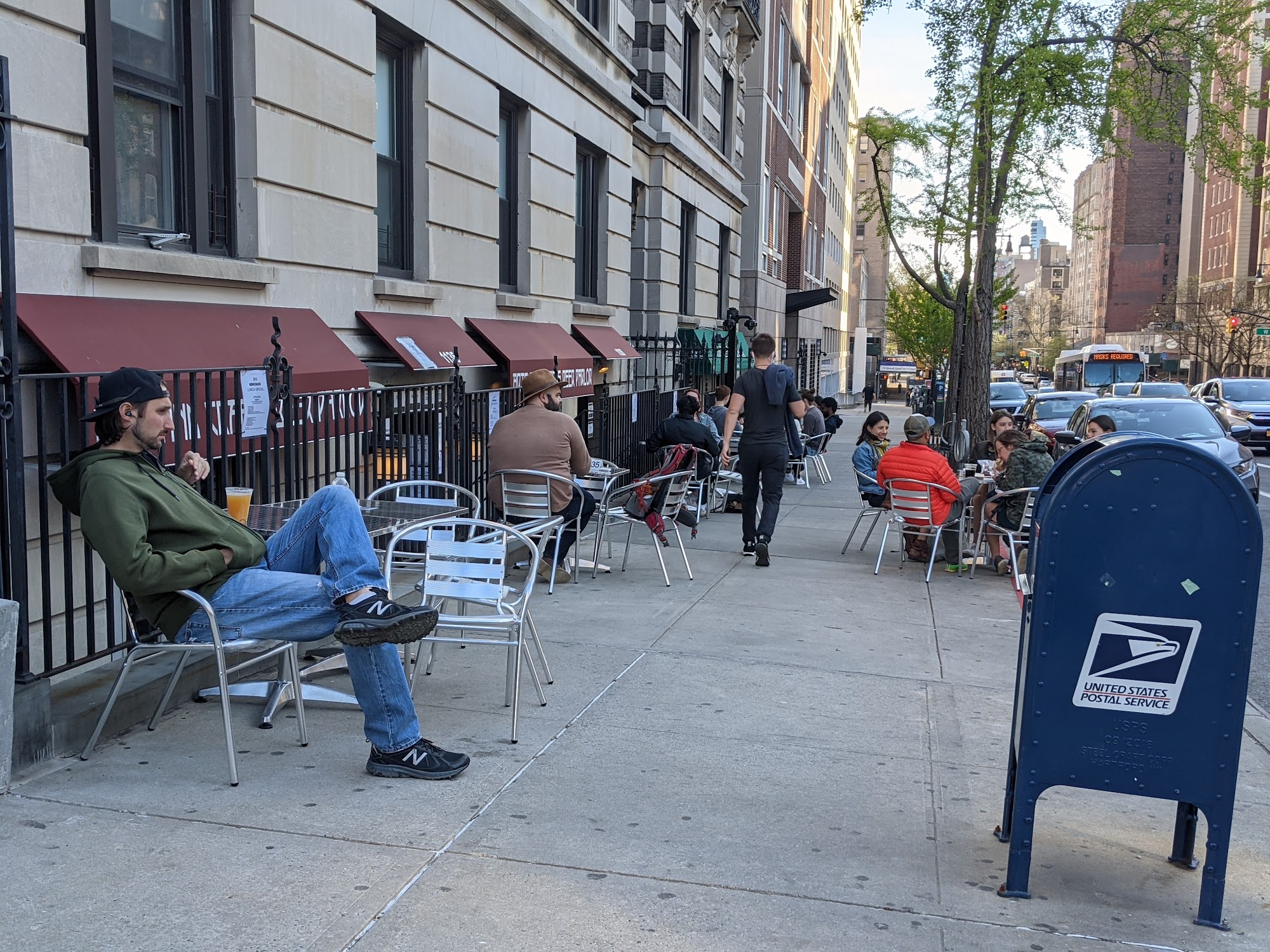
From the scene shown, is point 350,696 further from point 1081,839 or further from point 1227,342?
point 1227,342

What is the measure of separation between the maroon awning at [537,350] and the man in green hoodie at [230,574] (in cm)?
723

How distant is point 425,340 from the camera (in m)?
10.4

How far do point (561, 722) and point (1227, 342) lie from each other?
7453cm

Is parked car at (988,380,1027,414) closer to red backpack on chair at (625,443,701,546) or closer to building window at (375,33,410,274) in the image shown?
red backpack on chair at (625,443,701,546)

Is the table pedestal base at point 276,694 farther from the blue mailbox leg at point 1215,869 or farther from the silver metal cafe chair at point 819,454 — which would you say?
the silver metal cafe chair at point 819,454

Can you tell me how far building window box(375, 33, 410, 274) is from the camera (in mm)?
10500

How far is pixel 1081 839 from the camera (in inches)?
168

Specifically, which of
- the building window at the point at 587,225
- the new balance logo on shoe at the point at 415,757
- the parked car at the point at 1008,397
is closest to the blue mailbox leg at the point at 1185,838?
the new balance logo on shoe at the point at 415,757

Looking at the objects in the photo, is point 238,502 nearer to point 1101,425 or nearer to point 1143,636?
point 1143,636

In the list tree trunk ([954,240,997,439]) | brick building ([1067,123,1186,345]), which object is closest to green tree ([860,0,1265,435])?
tree trunk ([954,240,997,439])

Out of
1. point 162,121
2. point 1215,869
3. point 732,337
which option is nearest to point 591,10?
point 732,337

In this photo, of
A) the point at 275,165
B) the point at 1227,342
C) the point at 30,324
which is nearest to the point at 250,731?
the point at 30,324

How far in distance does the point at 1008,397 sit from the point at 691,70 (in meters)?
19.3

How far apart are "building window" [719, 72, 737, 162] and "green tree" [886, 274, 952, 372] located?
100ft
